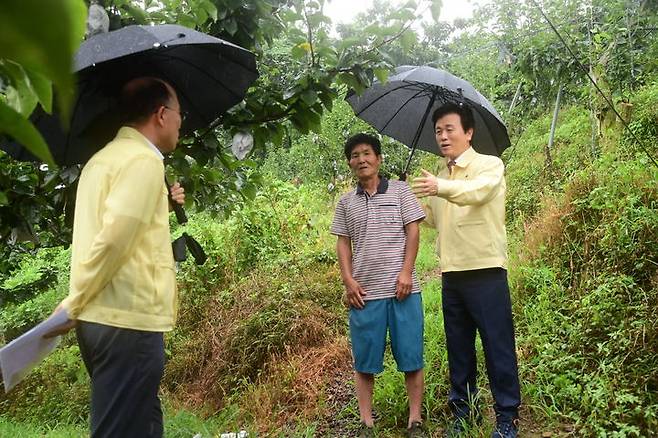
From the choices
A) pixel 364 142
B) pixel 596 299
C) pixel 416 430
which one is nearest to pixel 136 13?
pixel 364 142

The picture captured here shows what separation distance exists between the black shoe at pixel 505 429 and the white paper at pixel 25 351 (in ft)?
6.38

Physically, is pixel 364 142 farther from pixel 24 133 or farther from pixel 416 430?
pixel 24 133

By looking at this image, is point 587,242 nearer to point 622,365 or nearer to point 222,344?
point 622,365

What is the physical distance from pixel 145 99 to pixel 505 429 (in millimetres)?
2093

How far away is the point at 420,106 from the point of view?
10.1 feet

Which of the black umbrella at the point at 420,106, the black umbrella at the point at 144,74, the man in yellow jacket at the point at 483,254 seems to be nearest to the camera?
the black umbrella at the point at 144,74

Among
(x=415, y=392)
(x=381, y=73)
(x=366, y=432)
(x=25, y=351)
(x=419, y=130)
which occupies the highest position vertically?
(x=381, y=73)

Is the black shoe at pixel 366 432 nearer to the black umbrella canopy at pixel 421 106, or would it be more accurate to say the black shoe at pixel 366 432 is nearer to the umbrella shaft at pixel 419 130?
the umbrella shaft at pixel 419 130

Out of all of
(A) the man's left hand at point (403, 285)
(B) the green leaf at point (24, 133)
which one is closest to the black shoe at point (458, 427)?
(A) the man's left hand at point (403, 285)

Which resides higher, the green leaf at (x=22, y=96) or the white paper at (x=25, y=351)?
the green leaf at (x=22, y=96)

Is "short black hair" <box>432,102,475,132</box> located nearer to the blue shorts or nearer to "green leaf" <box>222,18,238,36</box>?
the blue shorts

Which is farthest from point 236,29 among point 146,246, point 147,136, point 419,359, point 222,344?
point 222,344

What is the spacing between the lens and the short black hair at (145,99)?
178 centimetres

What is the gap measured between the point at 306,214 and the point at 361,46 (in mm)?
4239
